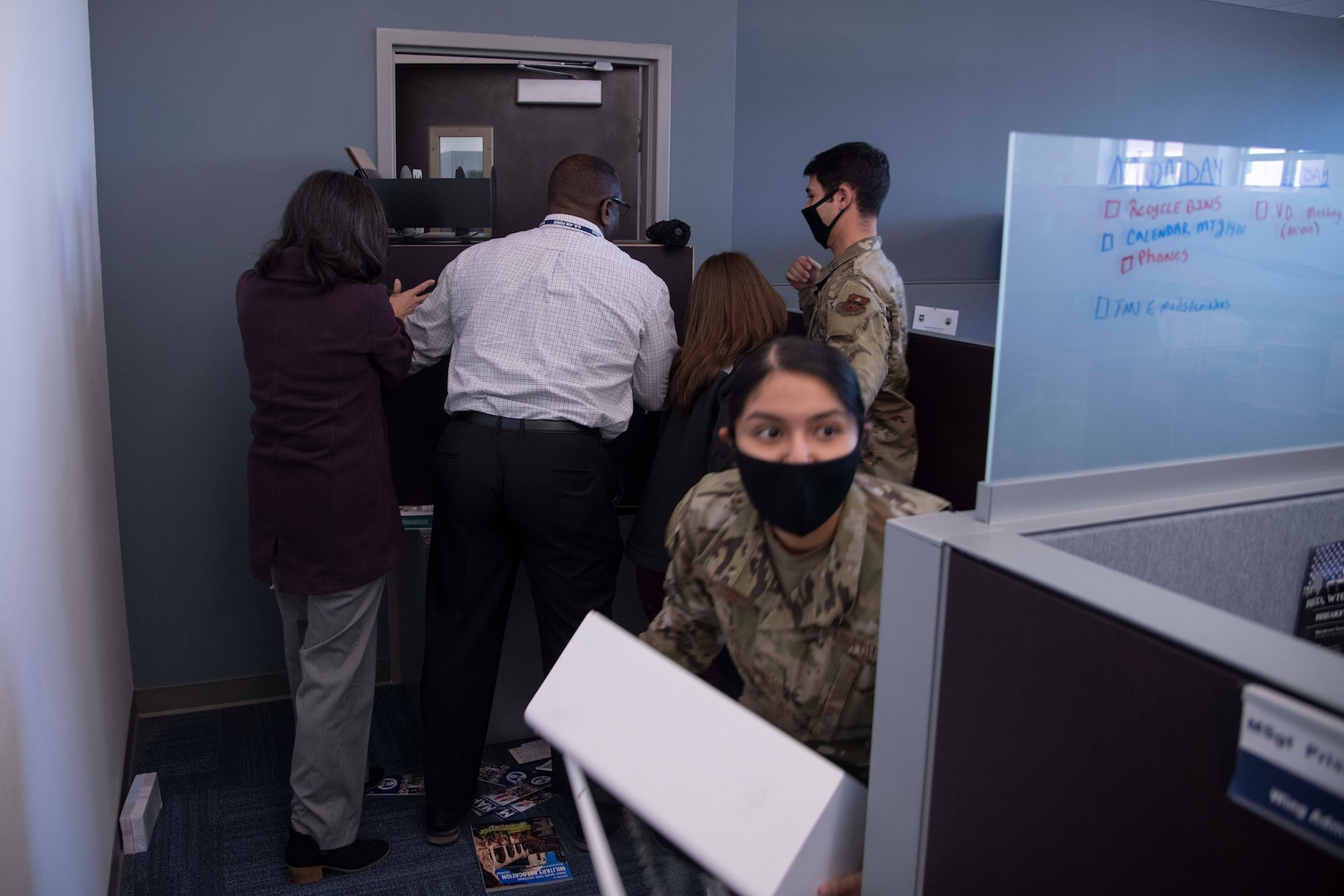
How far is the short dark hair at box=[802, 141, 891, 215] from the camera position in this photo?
7.64 ft

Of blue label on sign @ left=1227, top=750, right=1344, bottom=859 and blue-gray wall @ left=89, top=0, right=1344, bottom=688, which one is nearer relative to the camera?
blue label on sign @ left=1227, top=750, right=1344, bottom=859

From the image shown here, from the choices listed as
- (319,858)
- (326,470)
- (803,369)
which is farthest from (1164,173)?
(319,858)

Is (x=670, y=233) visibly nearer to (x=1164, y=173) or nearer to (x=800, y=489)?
(x=800, y=489)

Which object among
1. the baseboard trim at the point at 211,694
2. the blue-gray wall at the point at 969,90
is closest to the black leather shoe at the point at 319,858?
the baseboard trim at the point at 211,694

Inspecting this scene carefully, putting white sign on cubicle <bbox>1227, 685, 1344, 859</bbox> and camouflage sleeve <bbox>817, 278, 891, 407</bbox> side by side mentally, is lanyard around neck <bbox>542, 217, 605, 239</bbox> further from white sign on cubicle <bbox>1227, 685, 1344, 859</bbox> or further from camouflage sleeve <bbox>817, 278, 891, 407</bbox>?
white sign on cubicle <bbox>1227, 685, 1344, 859</bbox>

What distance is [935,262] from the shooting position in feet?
12.5

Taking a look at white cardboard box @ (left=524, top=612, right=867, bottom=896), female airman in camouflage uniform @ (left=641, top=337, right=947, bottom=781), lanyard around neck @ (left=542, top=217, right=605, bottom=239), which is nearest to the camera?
white cardboard box @ (left=524, top=612, right=867, bottom=896)

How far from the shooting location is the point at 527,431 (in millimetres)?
2074

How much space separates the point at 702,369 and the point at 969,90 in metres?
2.31

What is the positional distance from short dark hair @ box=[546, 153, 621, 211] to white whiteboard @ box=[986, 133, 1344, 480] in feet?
5.17

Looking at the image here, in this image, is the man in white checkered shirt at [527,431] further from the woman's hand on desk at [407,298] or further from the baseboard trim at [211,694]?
the baseboard trim at [211,694]

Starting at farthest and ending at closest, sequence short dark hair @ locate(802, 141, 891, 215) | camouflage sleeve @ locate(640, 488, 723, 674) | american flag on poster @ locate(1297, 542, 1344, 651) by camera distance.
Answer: short dark hair @ locate(802, 141, 891, 215) → camouflage sleeve @ locate(640, 488, 723, 674) → american flag on poster @ locate(1297, 542, 1344, 651)

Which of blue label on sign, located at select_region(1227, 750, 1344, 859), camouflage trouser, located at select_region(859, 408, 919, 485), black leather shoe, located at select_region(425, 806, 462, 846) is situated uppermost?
blue label on sign, located at select_region(1227, 750, 1344, 859)

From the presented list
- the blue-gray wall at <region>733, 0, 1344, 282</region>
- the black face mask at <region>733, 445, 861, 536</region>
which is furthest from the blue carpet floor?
the blue-gray wall at <region>733, 0, 1344, 282</region>
